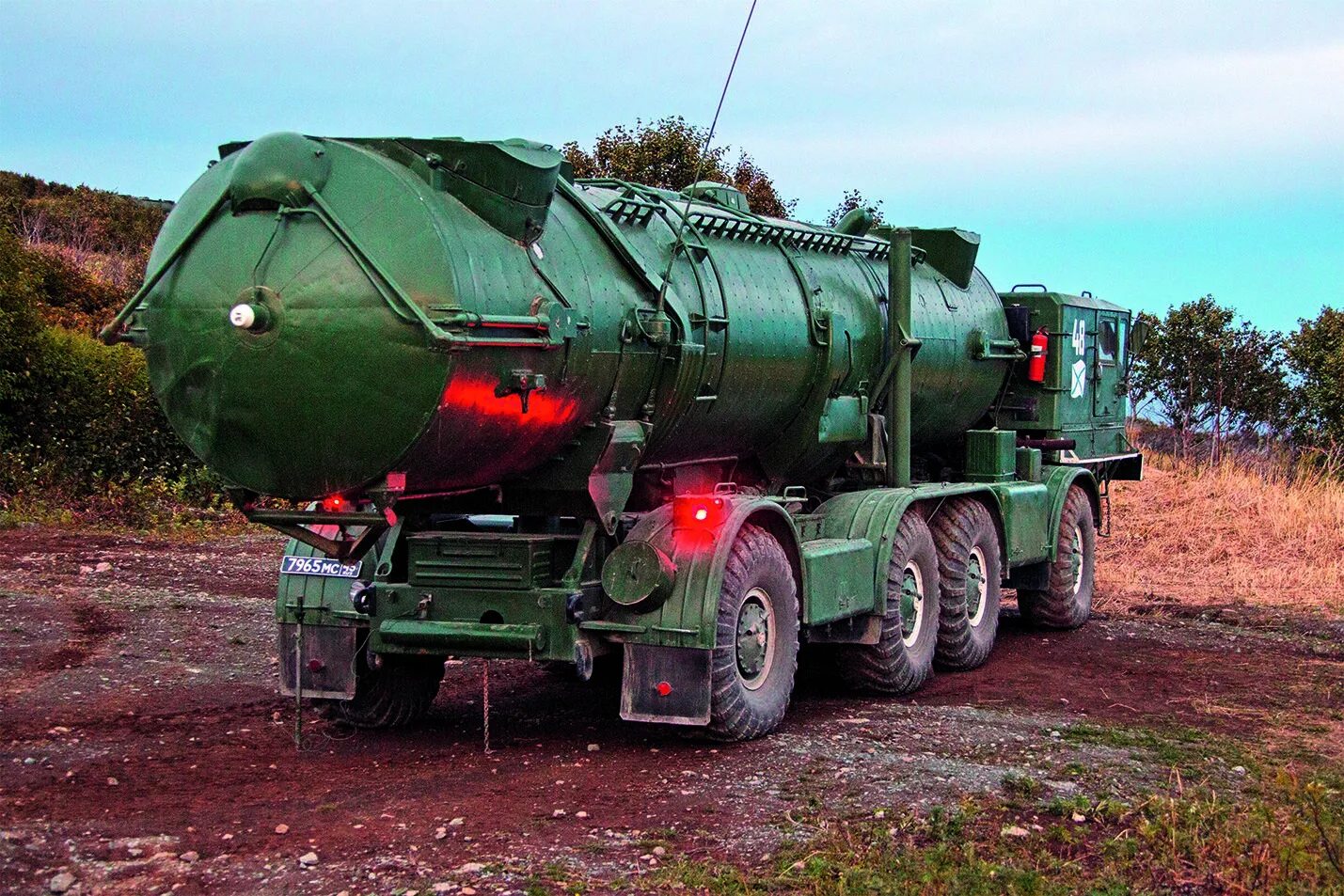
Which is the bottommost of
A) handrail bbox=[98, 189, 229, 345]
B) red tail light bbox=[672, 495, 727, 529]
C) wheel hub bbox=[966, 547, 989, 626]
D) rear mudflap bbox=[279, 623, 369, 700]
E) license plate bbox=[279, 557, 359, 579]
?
rear mudflap bbox=[279, 623, 369, 700]

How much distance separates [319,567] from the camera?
8.59 meters

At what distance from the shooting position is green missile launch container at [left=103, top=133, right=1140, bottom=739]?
23.2 ft

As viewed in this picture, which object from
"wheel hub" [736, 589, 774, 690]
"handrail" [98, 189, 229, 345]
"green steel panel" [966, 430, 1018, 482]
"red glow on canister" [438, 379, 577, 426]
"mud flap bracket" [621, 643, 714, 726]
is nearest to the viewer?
"red glow on canister" [438, 379, 577, 426]

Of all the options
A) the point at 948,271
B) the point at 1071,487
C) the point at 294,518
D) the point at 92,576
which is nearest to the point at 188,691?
the point at 294,518

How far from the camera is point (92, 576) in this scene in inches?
567

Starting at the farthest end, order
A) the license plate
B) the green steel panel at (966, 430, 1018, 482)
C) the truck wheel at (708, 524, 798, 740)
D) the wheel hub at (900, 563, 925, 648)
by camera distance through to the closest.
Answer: the green steel panel at (966, 430, 1018, 482), the wheel hub at (900, 563, 925, 648), the license plate, the truck wheel at (708, 524, 798, 740)

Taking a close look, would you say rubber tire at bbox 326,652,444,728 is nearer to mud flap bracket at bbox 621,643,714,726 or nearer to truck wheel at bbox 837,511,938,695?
mud flap bracket at bbox 621,643,714,726

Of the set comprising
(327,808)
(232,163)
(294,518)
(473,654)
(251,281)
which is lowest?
(327,808)

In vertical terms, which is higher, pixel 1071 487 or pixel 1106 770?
pixel 1071 487

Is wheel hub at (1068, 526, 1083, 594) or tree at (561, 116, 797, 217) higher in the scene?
tree at (561, 116, 797, 217)

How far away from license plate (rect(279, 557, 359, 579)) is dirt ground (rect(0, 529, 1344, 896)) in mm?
915

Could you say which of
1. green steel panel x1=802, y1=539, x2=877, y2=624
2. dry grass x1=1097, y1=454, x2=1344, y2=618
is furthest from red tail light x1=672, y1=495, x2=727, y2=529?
dry grass x1=1097, y1=454, x2=1344, y2=618

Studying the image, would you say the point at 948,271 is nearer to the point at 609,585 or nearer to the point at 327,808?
the point at 609,585

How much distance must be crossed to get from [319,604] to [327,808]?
1.67 m
